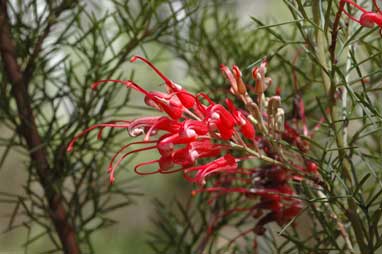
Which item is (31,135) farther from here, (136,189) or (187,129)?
(136,189)

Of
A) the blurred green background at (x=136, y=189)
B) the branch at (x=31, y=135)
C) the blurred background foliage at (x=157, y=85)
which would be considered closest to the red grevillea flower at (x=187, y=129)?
the blurred background foliage at (x=157, y=85)

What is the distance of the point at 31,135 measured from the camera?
486 millimetres

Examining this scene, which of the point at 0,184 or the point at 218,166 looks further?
the point at 0,184

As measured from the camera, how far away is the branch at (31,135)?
478 millimetres

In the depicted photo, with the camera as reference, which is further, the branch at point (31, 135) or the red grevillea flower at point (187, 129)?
the branch at point (31, 135)

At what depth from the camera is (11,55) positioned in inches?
18.9

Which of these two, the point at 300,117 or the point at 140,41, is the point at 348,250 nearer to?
the point at 300,117

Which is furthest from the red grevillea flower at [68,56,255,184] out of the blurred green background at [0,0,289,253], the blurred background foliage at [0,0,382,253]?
the blurred green background at [0,0,289,253]

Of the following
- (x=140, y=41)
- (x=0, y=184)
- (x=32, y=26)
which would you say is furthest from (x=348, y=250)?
(x=0, y=184)

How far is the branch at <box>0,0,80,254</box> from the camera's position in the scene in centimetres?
48

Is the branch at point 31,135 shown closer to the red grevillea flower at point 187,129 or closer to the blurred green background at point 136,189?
the red grevillea flower at point 187,129

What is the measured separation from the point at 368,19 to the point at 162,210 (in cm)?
34

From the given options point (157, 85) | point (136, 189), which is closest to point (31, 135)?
point (157, 85)

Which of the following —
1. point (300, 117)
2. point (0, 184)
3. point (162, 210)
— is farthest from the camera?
point (0, 184)
